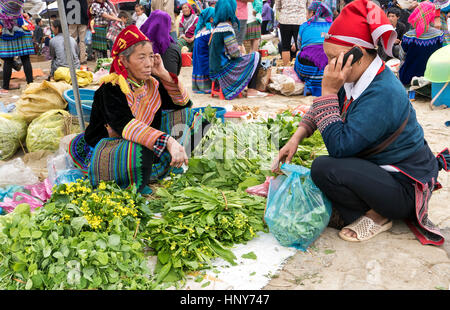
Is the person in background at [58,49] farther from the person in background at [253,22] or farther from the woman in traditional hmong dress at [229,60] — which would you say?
the person in background at [253,22]

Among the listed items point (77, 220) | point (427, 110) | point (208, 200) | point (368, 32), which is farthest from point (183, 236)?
point (427, 110)

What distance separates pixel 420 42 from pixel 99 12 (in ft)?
21.0

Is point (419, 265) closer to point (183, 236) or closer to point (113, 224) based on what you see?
point (183, 236)

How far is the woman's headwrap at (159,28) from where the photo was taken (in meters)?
4.41

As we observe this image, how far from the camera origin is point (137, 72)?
2.78m

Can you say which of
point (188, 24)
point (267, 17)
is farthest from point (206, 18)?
point (267, 17)

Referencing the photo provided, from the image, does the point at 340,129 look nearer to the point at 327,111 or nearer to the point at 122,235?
the point at 327,111

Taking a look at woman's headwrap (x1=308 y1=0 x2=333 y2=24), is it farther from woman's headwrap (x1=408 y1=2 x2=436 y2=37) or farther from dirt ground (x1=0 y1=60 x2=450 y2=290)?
dirt ground (x1=0 y1=60 x2=450 y2=290)

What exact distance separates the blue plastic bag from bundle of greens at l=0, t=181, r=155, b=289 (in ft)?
2.46

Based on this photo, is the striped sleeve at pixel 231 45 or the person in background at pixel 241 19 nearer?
the striped sleeve at pixel 231 45

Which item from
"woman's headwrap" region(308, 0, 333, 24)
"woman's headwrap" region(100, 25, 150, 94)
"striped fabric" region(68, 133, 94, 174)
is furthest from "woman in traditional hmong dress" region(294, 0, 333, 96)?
"striped fabric" region(68, 133, 94, 174)

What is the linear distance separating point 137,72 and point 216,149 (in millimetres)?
809

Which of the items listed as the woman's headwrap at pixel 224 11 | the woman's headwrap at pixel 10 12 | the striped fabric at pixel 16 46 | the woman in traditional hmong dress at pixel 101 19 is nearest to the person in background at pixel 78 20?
the woman in traditional hmong dress at pixel 101 19

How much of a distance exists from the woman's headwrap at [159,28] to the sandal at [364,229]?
3.14 m
